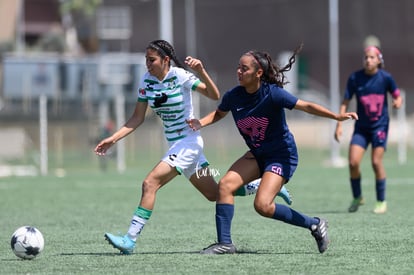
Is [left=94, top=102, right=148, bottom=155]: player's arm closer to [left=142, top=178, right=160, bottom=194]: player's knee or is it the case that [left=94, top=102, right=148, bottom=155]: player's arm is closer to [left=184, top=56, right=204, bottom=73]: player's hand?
[left=142, top=178, right=160, bottom=194]: player's knee

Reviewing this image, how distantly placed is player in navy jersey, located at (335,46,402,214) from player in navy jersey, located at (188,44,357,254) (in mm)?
4641

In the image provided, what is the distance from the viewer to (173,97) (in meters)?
9.87

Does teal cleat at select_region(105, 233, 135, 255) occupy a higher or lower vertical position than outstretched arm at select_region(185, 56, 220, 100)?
lower

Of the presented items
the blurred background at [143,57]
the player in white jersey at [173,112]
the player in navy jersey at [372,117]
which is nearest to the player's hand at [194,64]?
the player in white jersey at [173,112]

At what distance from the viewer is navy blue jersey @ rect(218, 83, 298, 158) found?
30.7 ft

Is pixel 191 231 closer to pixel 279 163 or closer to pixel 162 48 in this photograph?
pixel 279 163

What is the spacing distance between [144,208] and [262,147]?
119 centimetres

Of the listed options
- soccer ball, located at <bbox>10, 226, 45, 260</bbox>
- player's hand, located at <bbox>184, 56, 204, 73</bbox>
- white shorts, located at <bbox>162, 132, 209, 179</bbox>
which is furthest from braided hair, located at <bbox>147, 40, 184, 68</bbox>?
soccer ball, located at <bbox>10, 226, 45, 260</bbox>

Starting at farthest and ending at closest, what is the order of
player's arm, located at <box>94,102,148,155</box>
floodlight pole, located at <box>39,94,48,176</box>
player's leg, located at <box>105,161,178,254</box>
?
floodlight pole, located at <box>39,94,48,176</box>
player's arm, located at <box>94,102,148,155</box>
player's leg, located at <box>105,161,178,254</box>

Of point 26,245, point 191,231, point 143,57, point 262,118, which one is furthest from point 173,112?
point 143,57

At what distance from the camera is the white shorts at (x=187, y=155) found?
9.75 metres

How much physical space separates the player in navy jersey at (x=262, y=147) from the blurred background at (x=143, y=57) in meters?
18.9

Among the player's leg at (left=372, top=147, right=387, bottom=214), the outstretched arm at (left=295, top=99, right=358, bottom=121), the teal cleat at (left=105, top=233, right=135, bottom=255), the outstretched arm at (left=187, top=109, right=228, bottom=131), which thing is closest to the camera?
the outstretched arm at (left=295, top=99, right=358, bottom=121)

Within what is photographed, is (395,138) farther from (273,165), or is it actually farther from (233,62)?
(273,165)
